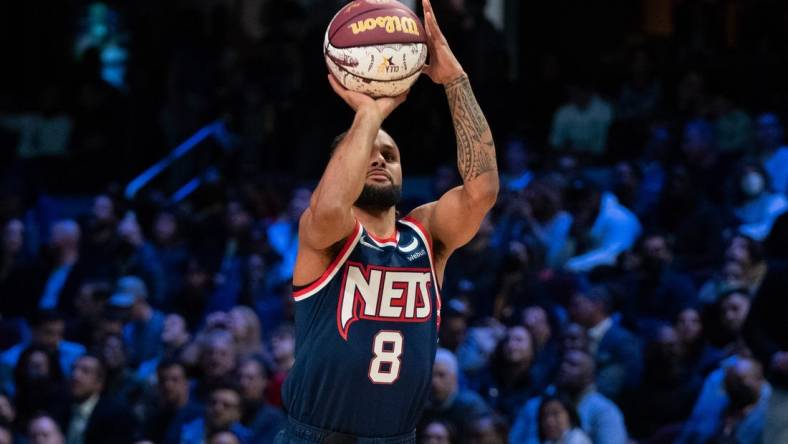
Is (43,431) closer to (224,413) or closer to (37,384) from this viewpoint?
(37,384)

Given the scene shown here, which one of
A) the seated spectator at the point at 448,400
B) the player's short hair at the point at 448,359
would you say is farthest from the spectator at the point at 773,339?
the player's short hair at the point at 448,359

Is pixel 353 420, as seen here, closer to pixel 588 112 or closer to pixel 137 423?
pixel 137 423

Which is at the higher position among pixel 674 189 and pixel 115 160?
pixel 115 160

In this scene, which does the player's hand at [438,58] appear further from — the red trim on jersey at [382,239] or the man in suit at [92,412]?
the man in suit at [92,412]

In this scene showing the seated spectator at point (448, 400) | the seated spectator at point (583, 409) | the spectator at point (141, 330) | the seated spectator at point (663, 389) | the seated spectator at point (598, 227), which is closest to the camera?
the seated spectator at point (583, 409)

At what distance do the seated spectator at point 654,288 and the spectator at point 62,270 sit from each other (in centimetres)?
436

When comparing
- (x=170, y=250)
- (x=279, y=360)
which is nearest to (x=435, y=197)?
(x=170, y=250)

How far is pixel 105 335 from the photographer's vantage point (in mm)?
9828

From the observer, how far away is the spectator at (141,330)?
32.9 feet

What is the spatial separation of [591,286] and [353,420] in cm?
490

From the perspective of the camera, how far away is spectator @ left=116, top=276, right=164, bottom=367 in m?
10.0

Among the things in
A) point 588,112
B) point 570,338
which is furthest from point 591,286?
point 588,112

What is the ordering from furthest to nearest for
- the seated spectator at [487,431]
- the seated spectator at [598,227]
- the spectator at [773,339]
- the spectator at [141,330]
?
the seated spectator at [598,227] → the spectator at [141,330] → the seated spectator at [487,431] → the spectator at [773,339]

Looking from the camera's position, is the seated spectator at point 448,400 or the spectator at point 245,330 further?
the spectator at point 245,330
